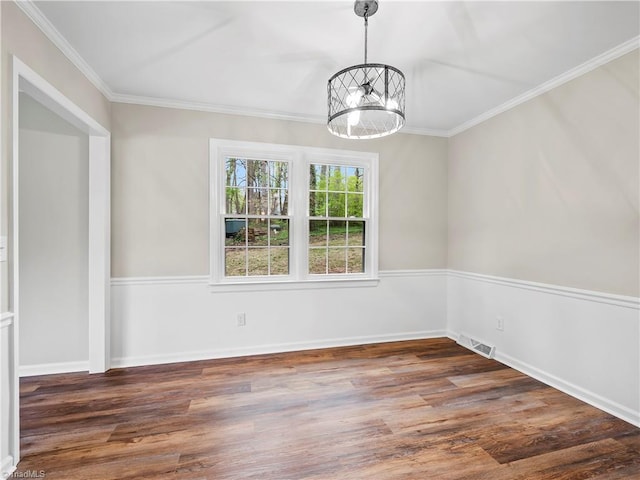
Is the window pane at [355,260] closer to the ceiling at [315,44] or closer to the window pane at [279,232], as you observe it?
the window pane at [279,232]

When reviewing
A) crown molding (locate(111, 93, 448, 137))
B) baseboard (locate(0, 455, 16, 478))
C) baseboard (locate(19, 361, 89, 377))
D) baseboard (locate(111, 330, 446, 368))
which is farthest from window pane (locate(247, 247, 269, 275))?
baseboard (locate(0, 455, 16, 478))

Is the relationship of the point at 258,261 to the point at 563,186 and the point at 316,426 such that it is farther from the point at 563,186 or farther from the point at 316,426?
the point at 563,186

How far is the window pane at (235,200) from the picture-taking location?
11.1ft

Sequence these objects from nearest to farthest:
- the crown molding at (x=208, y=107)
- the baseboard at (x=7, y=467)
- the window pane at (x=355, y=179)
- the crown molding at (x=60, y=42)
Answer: the baseboard at (x=7, y=467) → the crown molding at (x=60, y=42) → the crown molding at (x=208, y=107) → the window pane at (x=355, y=179)

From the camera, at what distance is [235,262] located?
3.41 m

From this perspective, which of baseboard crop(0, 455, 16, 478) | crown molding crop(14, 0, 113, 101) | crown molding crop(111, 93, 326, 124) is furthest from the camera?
crown molding crop(111, 93, 326, 124)

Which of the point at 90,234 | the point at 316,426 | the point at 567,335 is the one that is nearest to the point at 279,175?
the point at 90,234

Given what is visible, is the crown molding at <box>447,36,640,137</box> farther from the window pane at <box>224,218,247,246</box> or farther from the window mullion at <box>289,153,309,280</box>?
the window pane at <box>224,218,247,246</box>

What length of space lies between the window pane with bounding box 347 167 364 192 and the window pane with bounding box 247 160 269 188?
0.97 meters

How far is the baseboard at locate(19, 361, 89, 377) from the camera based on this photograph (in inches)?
111

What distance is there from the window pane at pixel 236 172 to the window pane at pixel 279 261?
31.8 inches

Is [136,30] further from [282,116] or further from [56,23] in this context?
[282,116]

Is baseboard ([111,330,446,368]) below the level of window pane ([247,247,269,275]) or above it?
below

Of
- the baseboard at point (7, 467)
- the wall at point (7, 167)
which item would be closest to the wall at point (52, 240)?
the wall at point (7, 167)
